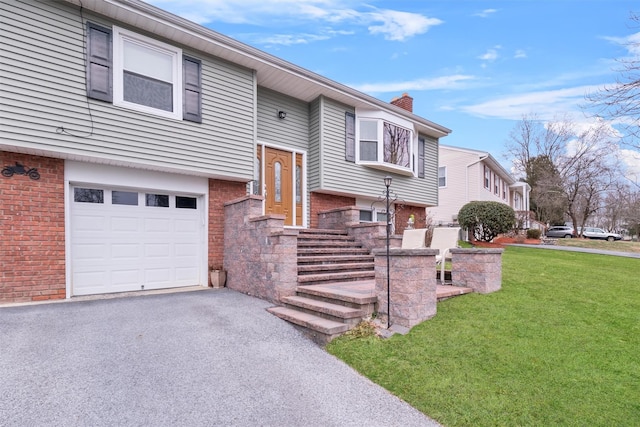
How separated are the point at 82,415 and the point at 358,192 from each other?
845cm

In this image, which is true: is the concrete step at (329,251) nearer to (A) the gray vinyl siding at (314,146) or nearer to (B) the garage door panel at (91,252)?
(A) the gray vinyl siding at (314,146)

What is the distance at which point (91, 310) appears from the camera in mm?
5488

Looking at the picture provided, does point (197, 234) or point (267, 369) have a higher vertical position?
point (197, 234)

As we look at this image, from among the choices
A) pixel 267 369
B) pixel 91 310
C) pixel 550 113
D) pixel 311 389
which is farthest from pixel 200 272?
pixel 550 113

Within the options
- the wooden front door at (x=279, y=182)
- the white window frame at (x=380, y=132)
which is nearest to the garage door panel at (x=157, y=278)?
the wooden front door at (x=279, y=182)

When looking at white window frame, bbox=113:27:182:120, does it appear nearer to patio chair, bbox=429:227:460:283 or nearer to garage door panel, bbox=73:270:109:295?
garage door panel, bbox=73:270:109:295

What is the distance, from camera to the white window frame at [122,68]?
21.2 ft

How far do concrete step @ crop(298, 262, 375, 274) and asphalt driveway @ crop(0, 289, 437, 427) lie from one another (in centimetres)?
143

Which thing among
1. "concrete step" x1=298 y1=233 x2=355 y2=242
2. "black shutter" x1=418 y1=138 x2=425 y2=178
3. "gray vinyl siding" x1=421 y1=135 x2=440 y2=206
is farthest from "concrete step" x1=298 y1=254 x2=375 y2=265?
"gray vinyl siding" x1=421 y1=135 x2=440 y2=206

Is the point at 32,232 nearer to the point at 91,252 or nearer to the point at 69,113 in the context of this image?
the point at 91,252

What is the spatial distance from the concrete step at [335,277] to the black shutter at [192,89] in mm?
4158

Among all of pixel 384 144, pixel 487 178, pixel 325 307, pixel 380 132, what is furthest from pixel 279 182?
pixel 487 178

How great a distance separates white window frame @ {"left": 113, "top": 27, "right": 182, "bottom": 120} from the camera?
6453mm

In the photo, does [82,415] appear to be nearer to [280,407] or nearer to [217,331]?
[280,407]
